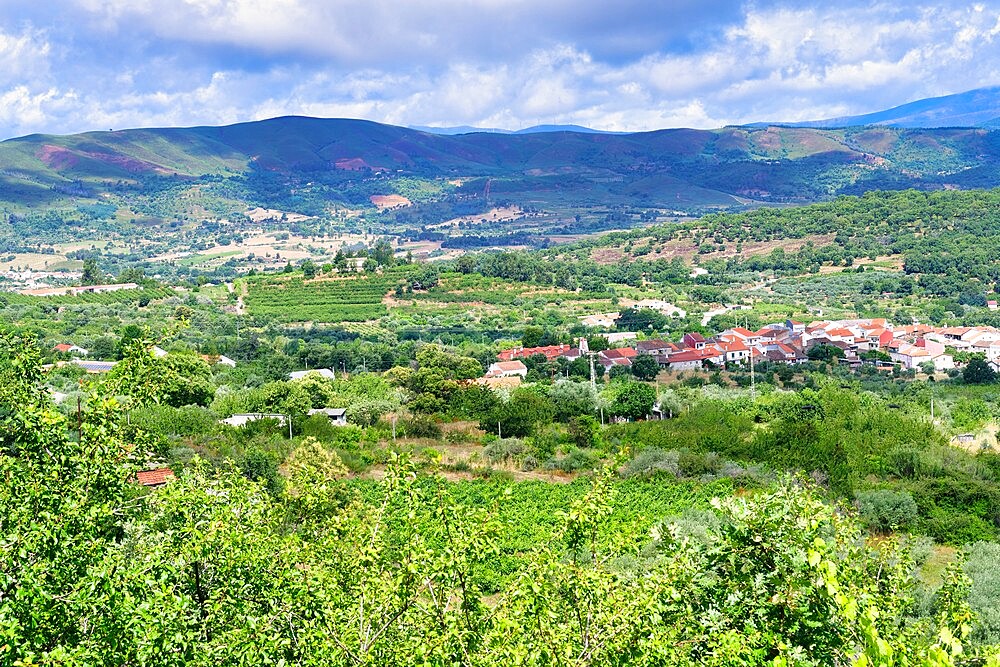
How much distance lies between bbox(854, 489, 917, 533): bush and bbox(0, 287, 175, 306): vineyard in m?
47.6

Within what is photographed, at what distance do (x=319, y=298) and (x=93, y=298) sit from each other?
13.9m

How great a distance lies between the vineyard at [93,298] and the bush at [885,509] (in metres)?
47.6

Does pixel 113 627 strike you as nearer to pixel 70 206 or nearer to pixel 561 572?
pixel 561 572

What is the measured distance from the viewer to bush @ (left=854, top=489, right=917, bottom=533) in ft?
61.9

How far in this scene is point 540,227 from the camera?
13862 cm

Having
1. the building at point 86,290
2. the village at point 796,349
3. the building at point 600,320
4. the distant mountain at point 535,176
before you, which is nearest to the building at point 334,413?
the village at point 796,349

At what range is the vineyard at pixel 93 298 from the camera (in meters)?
54.3

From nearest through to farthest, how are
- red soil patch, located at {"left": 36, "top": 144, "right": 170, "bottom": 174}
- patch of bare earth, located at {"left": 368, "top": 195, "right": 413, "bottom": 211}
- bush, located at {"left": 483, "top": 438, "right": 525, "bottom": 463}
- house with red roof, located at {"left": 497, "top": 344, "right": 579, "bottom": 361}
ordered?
bush, located at {"left": 483, "top": 438, "right": 525, "bottom": 463}, house with red roof, located at {"left": 497, "top": 344, "right": 579, "bottom": 361}, red soil patch, located at {"left": 36, "top": 144, "right": 170, "bottom": 174}, patch of bare earth, located at {"left": 368, "top": 195, "right": 413, "bottom": 211}

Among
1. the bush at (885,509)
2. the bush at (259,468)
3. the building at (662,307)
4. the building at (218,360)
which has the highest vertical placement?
the bush at (259,468)

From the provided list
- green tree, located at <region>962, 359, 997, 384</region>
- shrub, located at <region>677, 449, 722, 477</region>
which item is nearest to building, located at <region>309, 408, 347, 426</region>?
shrub, located at <region>677, 449, 722, 477</region>

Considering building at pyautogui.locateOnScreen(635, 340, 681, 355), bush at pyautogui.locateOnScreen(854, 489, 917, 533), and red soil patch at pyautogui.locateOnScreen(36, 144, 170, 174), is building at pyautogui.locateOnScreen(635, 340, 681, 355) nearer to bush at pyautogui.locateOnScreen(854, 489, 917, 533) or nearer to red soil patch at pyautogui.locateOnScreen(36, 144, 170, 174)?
bush at pyautogui.locateOnScreen(854, 489, 917, 533)

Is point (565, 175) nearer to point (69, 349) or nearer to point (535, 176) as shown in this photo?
point (535, 176)

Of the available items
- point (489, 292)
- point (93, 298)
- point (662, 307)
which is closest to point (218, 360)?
point (93, 298)

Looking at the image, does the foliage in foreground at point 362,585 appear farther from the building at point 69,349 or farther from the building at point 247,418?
the building at point 69,349
